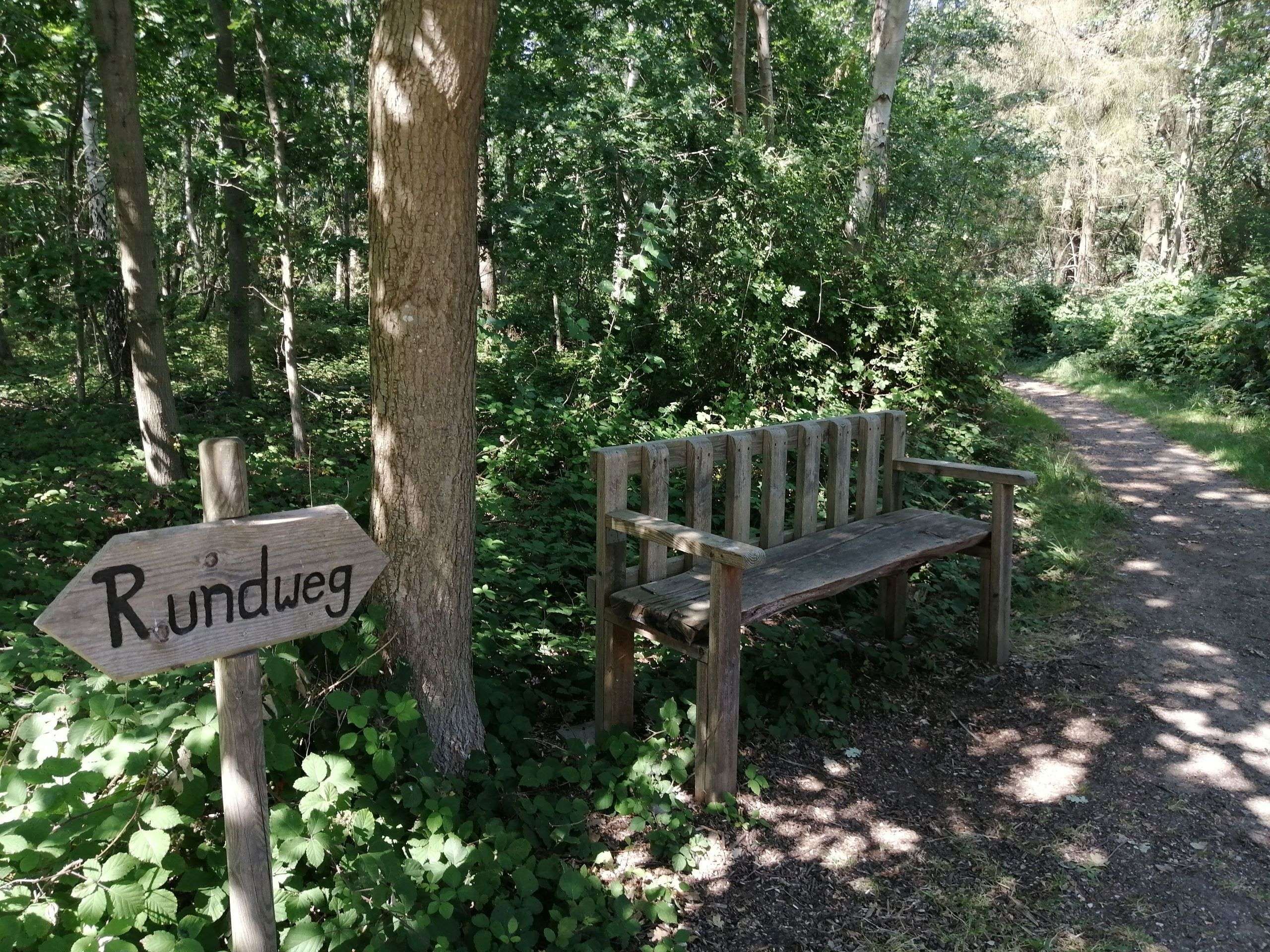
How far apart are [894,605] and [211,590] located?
3918 millimetres

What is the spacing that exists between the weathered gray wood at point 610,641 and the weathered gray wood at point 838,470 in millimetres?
1546

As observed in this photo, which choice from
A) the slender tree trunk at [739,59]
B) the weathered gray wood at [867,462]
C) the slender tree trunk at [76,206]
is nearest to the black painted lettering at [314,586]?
the weathered gray wood at [867,462]

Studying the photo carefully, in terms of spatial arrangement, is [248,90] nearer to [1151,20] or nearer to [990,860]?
[990,860]

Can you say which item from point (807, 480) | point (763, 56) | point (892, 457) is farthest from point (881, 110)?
point (807, 480)

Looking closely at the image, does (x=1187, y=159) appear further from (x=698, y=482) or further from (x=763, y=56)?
(x=698, y=482)

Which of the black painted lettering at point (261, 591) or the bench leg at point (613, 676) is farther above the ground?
the black painted lettering at point (261, 591)

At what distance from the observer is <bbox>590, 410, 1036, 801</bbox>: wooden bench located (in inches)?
126

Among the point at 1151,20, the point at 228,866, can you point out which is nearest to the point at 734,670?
the point at 228,866

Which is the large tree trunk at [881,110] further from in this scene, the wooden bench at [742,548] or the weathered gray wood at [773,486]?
the weathered gray wood at [773,486]

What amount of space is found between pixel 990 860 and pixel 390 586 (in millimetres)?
2307

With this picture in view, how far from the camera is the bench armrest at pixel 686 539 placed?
3.01m

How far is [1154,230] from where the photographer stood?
25.8 m

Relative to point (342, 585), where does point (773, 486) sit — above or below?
below

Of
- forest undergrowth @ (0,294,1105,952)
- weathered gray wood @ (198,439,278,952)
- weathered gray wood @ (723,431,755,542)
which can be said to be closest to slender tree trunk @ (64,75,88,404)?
forest undergrowth @ (0,294,1105,952)
